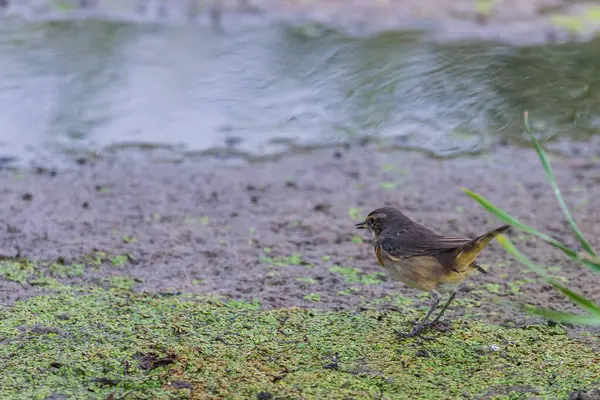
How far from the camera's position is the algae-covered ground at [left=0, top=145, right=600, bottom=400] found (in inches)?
160

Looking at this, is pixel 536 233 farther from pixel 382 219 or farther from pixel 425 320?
pixel 382 219

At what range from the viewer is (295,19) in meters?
13.6

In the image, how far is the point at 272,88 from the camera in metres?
10.3

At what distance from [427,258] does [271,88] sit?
591 centimetres

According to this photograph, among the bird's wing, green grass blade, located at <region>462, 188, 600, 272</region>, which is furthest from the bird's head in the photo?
green grass blade, located at <region>462, 188, 600, 272</region>

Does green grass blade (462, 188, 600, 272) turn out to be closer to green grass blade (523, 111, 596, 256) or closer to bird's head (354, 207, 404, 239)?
green grass blade (523, 111, 596, 256)

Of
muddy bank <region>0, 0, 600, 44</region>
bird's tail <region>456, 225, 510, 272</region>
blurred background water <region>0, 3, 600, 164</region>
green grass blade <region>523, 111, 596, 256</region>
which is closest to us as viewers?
green grass blade <region>523, 111, 596, 256</region>

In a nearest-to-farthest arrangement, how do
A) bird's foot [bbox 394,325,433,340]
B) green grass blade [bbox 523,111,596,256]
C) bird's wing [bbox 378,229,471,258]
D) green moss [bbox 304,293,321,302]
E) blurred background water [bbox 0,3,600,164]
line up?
1. green grass blade [bbox 523,111,596,256]
2. bird's foot [bbox 394,325,433,340]
3. bird's wing [bbox 378,229,471,258]
4. green moss [bbox 304,293,321,302]
5. blurred background water [bbox 0,3,600,164]

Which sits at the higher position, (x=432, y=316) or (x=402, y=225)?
(x=402, y=225)

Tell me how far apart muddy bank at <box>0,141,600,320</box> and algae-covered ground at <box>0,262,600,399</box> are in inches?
11.9

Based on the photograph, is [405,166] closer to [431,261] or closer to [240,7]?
[431,261]

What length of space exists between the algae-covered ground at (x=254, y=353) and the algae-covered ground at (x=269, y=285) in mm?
12

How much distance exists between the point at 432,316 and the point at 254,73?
6439mm

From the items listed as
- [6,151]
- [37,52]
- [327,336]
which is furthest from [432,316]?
[37,52]
